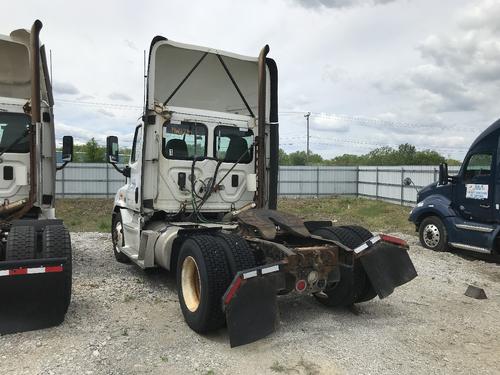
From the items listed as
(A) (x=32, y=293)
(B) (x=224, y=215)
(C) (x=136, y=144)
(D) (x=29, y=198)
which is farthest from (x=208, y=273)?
(C) (x=136, y=144)

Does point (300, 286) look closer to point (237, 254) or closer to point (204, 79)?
point (237, 254)

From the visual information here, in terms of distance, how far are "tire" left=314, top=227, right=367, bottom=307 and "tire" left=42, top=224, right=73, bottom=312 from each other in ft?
9.62

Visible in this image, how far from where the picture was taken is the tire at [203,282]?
459 centimetres

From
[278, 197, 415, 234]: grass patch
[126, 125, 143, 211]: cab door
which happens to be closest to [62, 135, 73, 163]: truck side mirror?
[126, 125, 143, 211]: cab door

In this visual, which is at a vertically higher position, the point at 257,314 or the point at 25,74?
the point at 25,74

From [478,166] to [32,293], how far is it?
357 inches

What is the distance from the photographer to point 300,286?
4844mm

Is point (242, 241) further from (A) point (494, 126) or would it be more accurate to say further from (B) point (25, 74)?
(A) point (494, 126)

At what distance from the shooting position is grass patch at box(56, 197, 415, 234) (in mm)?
16750

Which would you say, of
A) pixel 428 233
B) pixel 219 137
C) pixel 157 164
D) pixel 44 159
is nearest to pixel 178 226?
pixel 157 164

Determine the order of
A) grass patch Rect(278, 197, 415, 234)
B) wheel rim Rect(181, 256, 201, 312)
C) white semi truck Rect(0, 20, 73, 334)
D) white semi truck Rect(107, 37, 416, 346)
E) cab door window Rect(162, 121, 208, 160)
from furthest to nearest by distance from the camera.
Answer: grass patch Rect(278, 197, 415, 234), cab door window Rect(162, 121, 208, 160), wheel rim Rect(181, 256, 201, 312), white semi truck Rect(107, 37, 416, 346), white semi truck Rect(0, 20, 73, 334)

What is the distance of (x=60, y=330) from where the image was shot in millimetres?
4734

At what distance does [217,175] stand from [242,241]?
2523 mm

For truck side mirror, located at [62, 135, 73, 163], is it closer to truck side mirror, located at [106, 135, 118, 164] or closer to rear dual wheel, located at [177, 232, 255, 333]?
truck side mirror, located at [106, 135, 118, 164]
